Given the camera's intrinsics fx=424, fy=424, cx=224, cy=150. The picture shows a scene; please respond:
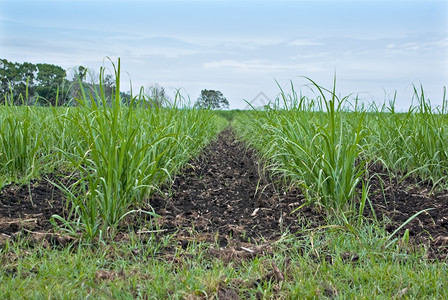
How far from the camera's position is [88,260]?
222 cm

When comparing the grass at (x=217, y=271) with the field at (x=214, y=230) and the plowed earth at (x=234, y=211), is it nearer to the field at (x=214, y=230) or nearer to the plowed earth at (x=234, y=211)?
the field at (x=214, y=230)

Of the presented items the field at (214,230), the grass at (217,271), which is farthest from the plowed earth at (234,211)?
the grass at (217,271)

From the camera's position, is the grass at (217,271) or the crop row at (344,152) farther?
the crop row at (344,152)

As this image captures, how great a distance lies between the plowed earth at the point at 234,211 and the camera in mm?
2700

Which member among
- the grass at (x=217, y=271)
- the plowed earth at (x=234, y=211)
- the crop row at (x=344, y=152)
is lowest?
the grass at (x=217, y=271)

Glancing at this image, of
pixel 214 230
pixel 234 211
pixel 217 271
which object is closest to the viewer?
pixel 217 271

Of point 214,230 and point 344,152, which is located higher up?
point 344,152

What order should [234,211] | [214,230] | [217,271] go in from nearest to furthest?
[217,271]
[214,230]
[234,211]

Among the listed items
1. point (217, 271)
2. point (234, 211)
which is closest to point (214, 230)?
point (234, 211)

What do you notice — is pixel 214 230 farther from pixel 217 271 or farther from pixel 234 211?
pixel 217 271

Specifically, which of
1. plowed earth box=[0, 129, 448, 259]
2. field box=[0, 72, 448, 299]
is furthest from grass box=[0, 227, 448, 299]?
plowed earth box=[0, 129, 448, 259]

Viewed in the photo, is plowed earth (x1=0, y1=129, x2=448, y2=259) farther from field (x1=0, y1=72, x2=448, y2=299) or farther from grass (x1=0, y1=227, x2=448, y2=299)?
grass (x1=0, y1=227, x2=448, y2=299)

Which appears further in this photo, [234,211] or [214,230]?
[234,211]

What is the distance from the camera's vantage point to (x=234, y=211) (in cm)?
328
